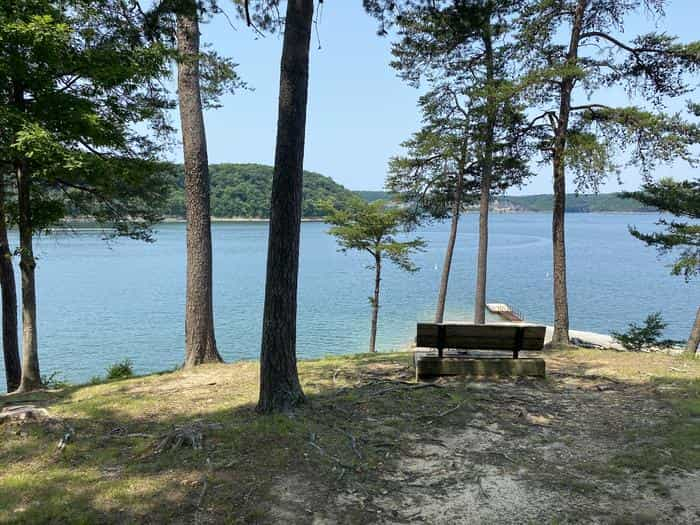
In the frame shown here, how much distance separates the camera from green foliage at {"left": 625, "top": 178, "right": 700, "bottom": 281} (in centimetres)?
1223

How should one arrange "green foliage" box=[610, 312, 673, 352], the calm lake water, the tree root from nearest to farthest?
the tree root < "green foliage" box=[610, 312, 673, 352] < the calm lake water

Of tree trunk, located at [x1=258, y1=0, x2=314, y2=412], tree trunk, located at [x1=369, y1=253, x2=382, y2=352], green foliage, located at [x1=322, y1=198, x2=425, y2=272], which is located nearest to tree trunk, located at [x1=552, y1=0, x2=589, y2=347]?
tree trunk, located at [x1=258, y1=0, x2=314, y2=412]

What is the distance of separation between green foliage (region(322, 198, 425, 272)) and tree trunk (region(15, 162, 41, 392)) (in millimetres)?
11568

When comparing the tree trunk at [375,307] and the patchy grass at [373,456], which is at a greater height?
the patchy grass at [373,456]

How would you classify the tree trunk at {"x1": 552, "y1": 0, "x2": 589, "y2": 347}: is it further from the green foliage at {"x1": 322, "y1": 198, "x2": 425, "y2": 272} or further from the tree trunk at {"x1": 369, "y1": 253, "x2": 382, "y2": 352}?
the tree trunk at {"x1": 369, "y1": 253, "x2": 382, "y2": 352}

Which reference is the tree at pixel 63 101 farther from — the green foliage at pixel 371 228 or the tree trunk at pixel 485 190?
the green foliage at pixel 371 228

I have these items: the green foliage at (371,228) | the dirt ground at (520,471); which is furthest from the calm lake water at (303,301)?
the dirt ground at (520,471)

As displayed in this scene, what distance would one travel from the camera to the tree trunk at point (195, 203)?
24.7 feet

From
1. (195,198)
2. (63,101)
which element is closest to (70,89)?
(63,101)

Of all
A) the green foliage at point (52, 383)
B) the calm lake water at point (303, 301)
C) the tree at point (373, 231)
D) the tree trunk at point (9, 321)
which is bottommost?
the calm lake water at point (303, 301)

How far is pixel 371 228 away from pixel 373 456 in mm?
14895

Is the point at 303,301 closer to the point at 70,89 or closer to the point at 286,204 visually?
the point at 70,89

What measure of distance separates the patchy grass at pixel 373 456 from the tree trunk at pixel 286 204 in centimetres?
52

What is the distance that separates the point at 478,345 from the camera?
226 inches
